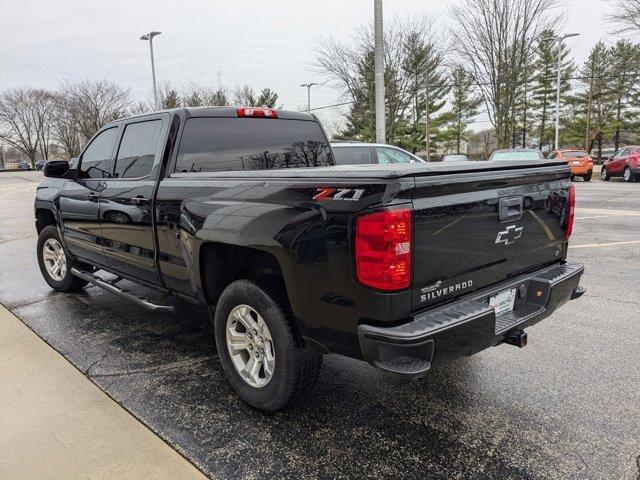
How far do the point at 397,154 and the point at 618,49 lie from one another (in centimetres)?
4438

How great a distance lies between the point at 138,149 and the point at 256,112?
1.00m

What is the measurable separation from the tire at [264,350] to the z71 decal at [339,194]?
702 millimetres

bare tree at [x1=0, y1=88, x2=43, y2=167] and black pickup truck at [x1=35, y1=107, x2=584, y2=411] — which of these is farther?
bare tree at [x1=0, y1=88, x2=43, y2=167]

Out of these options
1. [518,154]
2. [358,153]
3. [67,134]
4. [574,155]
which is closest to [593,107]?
[574,155]

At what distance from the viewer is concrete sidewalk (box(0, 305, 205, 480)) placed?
8.24 feet

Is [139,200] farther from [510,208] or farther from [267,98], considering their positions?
[267,98]

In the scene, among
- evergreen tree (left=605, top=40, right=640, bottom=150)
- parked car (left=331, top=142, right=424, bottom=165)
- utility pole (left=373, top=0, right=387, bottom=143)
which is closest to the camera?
parked car (left=331, top=142, right=424, bottom=165)

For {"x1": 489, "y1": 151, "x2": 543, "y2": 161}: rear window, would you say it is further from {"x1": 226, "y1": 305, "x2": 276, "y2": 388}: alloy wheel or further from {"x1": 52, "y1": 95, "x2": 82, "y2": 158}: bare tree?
{"x1": 52, "y1": 95, "x2": 82, "y2": 158}: bare tree

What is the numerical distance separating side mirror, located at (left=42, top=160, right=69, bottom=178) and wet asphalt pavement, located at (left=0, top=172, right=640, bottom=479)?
138cm

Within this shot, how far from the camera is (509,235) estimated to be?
9.54ft

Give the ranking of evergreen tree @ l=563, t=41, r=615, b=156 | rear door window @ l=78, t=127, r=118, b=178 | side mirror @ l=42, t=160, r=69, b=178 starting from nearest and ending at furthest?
1. rear door window @ l=78, t=127, r=118, b=178
2. side mirror @ l=42, t=160, r=69, b=178
3. evergreen tree @ l=563, t=41, r=615, b=156

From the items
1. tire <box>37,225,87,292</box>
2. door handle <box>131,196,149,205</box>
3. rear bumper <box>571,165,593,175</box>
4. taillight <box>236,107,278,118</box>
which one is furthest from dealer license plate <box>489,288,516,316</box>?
rear bumper <box>571,165,593,175</box>

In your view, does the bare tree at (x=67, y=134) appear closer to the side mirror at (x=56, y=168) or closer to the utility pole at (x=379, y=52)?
the utility pole at (x=379, y=52)

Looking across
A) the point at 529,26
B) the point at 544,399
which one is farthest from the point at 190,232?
the point at 529,26
